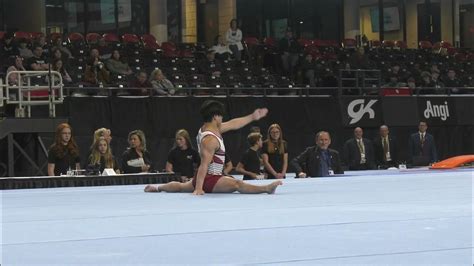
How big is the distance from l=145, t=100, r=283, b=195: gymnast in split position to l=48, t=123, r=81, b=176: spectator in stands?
318 centimetres

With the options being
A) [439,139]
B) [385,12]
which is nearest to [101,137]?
[439,139]

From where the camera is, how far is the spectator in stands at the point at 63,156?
43.4ft

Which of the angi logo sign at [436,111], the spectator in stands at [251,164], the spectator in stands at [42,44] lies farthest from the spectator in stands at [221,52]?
the spectator in stands at [251,164]

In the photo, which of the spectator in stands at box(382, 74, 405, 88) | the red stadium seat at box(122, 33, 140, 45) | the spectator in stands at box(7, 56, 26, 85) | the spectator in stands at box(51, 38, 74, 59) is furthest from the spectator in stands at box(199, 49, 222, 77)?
the spectator in stands at box(7, 56, 26, 85)

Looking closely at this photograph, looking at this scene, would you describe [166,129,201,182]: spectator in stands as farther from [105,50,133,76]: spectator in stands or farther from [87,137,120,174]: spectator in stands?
[105,50,133,76]: spectator in stands

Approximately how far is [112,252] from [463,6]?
115ft

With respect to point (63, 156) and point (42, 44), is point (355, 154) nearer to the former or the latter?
point (63, 156)

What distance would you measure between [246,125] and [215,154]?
36.3ft

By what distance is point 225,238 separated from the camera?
5742mm

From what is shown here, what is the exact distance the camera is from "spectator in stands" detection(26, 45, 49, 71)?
744 inches

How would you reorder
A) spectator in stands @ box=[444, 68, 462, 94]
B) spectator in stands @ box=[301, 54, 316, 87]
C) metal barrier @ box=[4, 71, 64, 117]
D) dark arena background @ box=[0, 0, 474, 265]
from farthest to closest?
spectator in stands @ box=[444, 68, 462, 94] → spectator in stands @ box=[301, 54, 316, 87] → metal barrier @ box=[4, 71, 64, 117] → dark arena background @ box=[0, 0, 474, 265]

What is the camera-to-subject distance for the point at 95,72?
813 inches

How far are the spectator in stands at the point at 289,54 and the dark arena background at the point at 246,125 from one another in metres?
0.04

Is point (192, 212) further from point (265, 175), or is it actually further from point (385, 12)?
point (385, 12)
